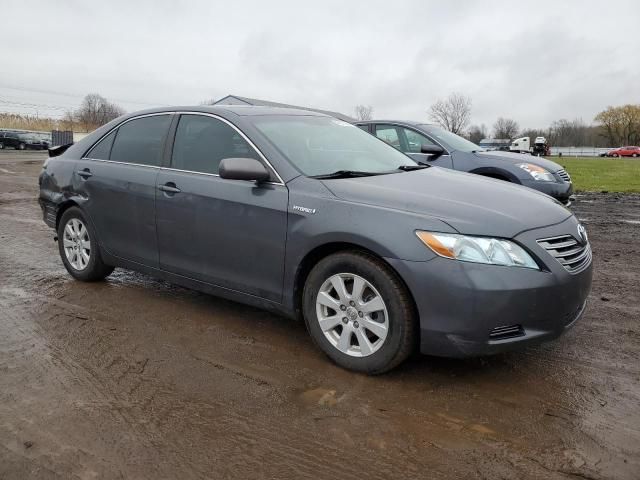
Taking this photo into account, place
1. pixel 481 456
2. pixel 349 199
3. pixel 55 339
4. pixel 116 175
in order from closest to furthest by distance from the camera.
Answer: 1. pixel 481 456
2. pixel 349 199
3. pixel 55 339
4. pixel 116 175

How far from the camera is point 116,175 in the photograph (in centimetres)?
465

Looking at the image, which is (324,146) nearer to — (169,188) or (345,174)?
(345,174)

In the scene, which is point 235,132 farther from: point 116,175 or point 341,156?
point 116,175

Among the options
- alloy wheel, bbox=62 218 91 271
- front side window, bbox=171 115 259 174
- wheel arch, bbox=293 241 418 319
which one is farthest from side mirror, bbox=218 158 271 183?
alloy wheel, bbox=62 218 91 271

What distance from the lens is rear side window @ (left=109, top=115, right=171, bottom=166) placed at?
4488 mm

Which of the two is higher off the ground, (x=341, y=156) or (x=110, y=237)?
(x=341, y=156)

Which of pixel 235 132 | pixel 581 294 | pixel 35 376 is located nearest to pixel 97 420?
pixel 35 376

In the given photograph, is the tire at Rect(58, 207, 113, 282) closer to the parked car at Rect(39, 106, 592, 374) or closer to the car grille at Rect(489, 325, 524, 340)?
the parked car at Rect(39, 106, 592, 374)

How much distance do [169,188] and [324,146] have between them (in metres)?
1.23

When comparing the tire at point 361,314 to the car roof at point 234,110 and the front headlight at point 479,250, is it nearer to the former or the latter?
the front headlight at point 479,250

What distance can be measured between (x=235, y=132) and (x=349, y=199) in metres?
1.19

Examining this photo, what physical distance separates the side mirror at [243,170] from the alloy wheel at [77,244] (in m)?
2.09

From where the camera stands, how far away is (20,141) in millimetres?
41156

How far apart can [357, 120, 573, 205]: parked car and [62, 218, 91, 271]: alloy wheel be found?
426 cm
